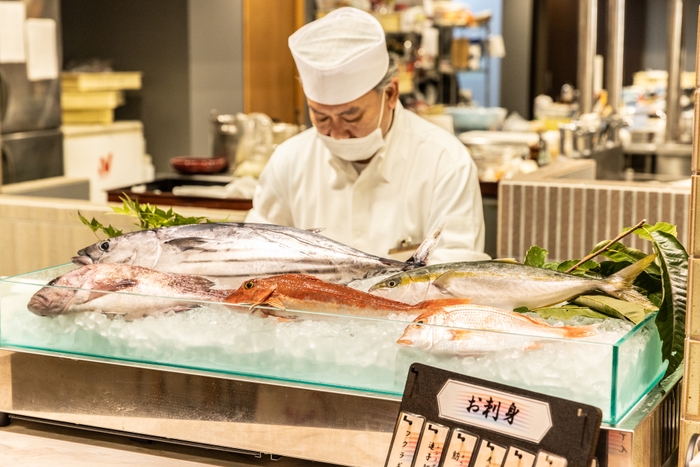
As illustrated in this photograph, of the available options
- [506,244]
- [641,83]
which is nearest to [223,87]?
[506,244]

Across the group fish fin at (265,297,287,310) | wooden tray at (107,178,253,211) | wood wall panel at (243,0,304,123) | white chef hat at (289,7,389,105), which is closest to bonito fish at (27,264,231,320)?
fish fin at (265,297,287,310)

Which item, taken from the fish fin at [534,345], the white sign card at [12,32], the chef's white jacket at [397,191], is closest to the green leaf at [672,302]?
the fish fin at [534,345]

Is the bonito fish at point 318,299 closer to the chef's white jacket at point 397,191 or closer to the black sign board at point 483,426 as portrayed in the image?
the black sign board at point 483,426

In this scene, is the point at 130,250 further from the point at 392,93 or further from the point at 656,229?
the point at 392,93

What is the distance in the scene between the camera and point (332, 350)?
1.33 metres

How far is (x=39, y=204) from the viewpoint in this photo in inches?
125

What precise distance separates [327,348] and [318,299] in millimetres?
85

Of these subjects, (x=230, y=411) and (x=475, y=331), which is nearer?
(x=475, y=331)

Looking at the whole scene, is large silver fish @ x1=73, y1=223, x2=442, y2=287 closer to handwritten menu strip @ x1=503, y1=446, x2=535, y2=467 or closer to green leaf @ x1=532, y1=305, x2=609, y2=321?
green leaf @ x1=532, y1=305, x2=609, y2=321

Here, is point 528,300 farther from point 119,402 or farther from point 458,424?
point 119,402

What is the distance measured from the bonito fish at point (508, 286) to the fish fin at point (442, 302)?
2cm

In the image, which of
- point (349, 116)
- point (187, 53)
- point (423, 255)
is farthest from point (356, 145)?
point (187, 53)

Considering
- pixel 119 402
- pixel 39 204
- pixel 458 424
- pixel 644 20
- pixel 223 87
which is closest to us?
pixel 458 424

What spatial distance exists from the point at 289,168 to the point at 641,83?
7.50m
